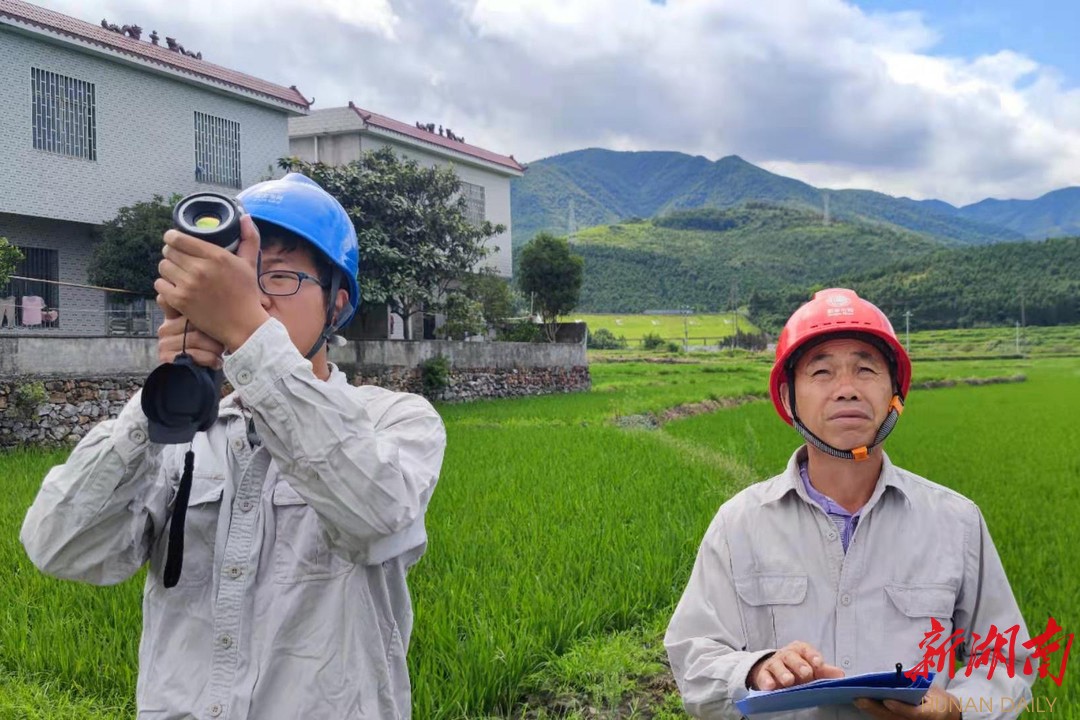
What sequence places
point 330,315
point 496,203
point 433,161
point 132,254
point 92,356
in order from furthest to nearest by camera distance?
point 496,203
point 433,161
point 132,254
point 92,356
point 330,315

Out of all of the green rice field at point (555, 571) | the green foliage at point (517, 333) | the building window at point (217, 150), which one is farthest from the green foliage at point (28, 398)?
the green foliage at point (517, 333)

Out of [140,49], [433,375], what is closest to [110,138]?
[140,49]

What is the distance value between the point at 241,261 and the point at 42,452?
31.1ft

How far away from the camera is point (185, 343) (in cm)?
115

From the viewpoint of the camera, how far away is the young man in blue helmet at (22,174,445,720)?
3.78 ft

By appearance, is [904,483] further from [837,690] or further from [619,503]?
[619,503]

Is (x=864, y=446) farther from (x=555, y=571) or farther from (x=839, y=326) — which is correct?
(x=555, y=571)

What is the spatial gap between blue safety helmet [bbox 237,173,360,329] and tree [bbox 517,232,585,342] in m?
21.1

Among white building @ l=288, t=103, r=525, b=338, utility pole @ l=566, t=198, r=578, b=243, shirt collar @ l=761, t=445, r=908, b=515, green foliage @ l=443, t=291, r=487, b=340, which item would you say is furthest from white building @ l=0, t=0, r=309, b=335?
utility pole @ l=566, t=198, r=578, b=243

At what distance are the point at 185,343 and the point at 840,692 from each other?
3.63 feet

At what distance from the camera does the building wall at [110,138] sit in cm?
1198

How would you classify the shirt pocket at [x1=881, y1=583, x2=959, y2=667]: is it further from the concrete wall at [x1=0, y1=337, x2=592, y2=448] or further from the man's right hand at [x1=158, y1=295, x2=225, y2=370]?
the concrete wall at [x1=0, y1=337, x2=592, y2=448]

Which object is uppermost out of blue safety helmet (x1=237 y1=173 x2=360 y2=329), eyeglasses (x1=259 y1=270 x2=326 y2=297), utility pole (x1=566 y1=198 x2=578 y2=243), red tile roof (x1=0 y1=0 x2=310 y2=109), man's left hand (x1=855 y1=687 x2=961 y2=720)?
utility pole (x1=566 y1=198 x2=578 y2=243)

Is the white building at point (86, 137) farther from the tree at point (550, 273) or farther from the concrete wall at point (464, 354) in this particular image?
the tree at point (550, 273)
